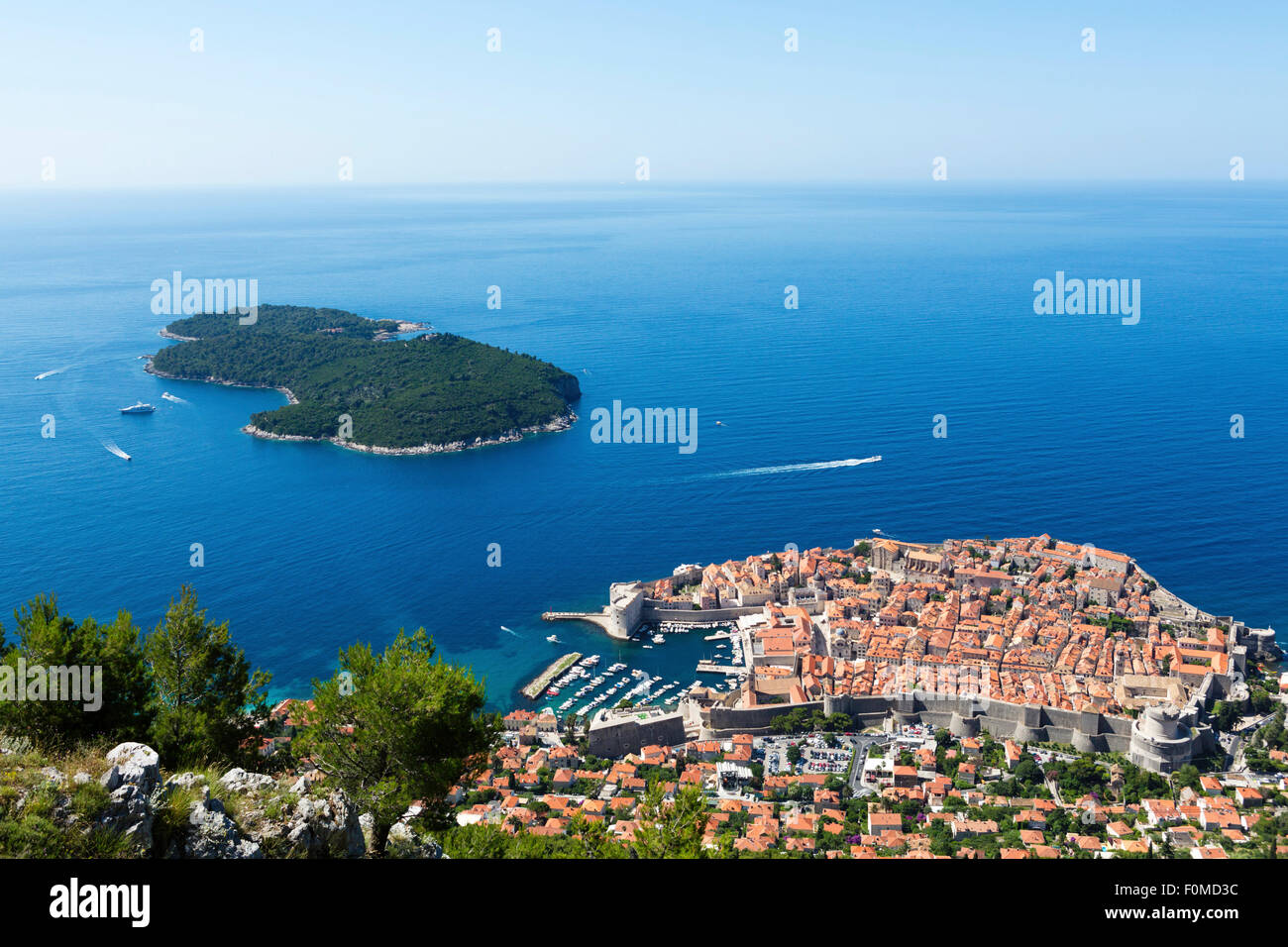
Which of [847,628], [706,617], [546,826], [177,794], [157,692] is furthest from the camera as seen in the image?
[706,617]

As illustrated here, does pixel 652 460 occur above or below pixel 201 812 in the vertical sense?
below

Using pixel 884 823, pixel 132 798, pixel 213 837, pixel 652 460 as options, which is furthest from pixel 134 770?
pixel 652 460

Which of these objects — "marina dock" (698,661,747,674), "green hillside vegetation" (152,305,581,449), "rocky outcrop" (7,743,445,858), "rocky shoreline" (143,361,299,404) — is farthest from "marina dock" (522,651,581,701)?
"rocky shoreline" (143,361,299,404)

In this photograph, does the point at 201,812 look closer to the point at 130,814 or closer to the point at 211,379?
the point at 130,814

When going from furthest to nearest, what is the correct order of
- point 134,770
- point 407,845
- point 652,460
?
point 652,460
point 407,845
point 134,770
